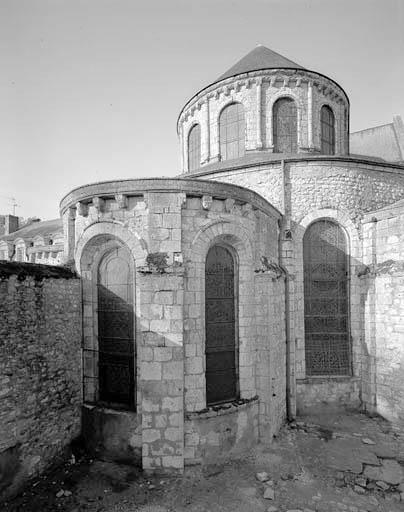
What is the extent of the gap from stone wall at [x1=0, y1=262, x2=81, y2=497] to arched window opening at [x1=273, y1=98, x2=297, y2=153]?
9.42 m

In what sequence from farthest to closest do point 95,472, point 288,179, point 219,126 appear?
point 219,126
point 288,179
point 95,472

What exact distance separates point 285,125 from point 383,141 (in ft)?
33.5

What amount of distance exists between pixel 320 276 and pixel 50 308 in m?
7.94

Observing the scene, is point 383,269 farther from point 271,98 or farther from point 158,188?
point 271,98

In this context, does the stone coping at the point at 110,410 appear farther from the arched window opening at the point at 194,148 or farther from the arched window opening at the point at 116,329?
the arched window opening at the point at 194,148

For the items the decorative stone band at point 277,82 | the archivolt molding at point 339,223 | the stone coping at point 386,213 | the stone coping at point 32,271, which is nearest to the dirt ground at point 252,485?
the stone coping at point 32,271

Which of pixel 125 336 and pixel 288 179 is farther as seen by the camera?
pixel 288 179

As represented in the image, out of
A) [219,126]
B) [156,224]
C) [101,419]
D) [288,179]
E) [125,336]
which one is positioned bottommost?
[101,419]

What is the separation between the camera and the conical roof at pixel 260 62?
12.9 metres

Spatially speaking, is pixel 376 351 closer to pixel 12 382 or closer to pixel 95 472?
pixel 95 472

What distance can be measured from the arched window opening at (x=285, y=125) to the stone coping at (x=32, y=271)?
30.3ft

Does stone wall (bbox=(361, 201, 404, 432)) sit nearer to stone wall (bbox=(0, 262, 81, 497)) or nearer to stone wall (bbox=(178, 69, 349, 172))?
stone wall (bbox=(178, 69, 349, 172))

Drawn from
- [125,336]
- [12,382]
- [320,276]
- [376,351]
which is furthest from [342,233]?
[12,382]

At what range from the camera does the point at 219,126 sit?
520 inches
